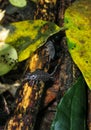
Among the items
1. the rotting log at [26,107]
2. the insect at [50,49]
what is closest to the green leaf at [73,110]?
the rotting log at [26,107]

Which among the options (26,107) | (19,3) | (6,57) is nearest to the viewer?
→ (26,107)

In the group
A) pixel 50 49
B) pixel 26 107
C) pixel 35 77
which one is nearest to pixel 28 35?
pixel 50 49

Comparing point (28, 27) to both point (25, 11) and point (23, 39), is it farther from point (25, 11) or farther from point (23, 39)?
point (25, 11)

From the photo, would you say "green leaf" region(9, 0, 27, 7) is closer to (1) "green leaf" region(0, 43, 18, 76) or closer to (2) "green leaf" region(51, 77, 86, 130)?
(1) "green leaf" region(0, 43, 18, 76)

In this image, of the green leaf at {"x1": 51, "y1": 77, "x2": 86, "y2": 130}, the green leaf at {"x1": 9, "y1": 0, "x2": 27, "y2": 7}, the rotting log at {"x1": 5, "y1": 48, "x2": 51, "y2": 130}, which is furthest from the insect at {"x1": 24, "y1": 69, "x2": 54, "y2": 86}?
the green leaf at {"x1": 9, "y1": 0, "x2": 27, "y2": 7}

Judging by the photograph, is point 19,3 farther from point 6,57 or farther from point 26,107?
point 26,107

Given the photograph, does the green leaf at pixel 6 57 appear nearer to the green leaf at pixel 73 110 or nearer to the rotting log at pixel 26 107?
the rotting log at pixel 26 107

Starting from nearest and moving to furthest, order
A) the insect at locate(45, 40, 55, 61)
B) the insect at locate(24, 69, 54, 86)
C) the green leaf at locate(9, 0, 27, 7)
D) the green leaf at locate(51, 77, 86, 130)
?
1. the green leaf at locate(51, 77, 86, 130)
2. the insect at locate(24, 69, 54, 86)
3. the insect at locate(45, 40, 55, 61)
4. the green leaf at locate(9, 0, 27, 7)
